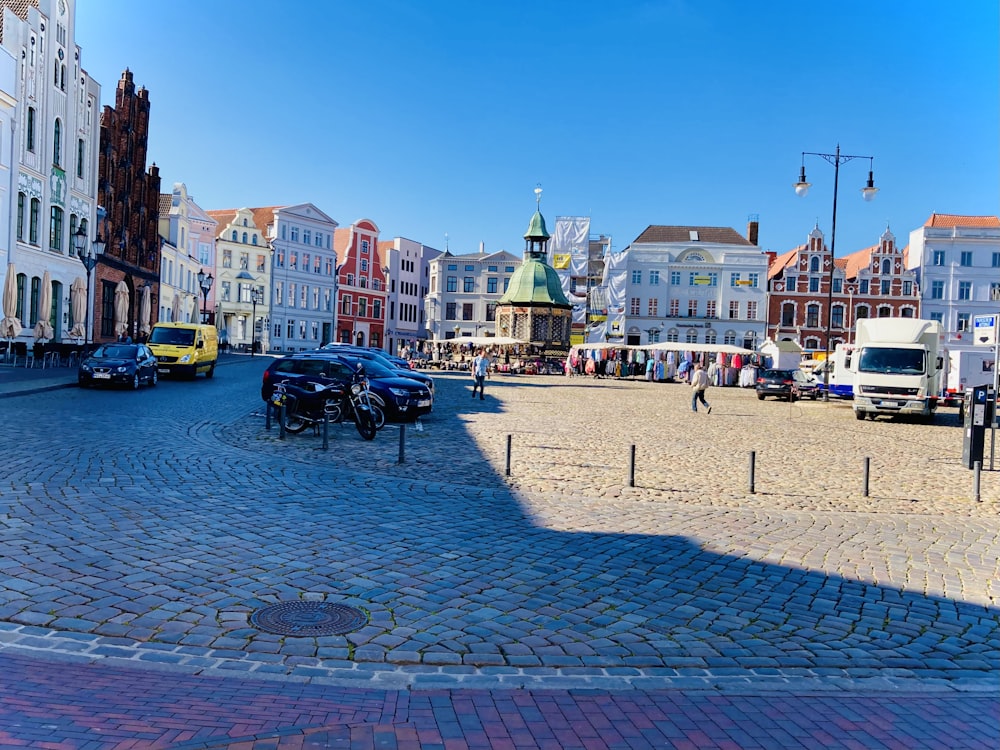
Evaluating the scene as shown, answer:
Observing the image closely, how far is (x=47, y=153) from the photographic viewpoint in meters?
39.0

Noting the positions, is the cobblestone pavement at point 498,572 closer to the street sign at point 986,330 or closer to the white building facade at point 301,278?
the street sign at point 986,330

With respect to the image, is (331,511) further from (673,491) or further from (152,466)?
(673,491)

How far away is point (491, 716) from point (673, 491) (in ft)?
25.3

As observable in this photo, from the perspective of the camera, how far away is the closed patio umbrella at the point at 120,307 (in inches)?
1750

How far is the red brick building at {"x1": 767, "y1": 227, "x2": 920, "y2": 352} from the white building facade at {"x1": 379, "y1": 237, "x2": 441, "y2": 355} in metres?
39.2

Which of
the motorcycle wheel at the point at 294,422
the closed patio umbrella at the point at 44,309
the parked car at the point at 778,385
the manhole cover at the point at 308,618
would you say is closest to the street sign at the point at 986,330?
the motorcycle wheel at the point at 294,422

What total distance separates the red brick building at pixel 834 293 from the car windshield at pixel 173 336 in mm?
55433

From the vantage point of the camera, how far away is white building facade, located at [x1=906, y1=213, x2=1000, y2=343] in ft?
235

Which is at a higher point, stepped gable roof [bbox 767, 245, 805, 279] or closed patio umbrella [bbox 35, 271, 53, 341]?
stepped gable roof [bbox 767, 245, 805, 279]

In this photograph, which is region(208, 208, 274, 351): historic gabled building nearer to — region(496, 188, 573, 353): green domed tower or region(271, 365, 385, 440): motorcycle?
region(496, 188, 573, 353): green domed tower

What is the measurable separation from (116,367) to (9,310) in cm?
1198

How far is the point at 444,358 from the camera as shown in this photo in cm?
6278

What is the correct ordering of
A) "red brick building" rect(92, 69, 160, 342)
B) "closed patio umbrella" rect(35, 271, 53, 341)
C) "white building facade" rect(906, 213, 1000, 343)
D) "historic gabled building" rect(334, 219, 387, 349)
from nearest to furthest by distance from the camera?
"closed patio umbrella" rect(35, 271, 53, 341)
"red brick building" rect(92, 69, 160, 342)
"white building facade" rect(906, 213, 1000, 343)
"historic gabled building" rect(334, 219, 387, 349)

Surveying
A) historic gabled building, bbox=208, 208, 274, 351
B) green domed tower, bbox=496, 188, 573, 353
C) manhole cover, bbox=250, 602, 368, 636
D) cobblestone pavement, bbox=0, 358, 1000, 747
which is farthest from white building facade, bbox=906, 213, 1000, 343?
manhole cover, bbox=250, 602, 368, 636
